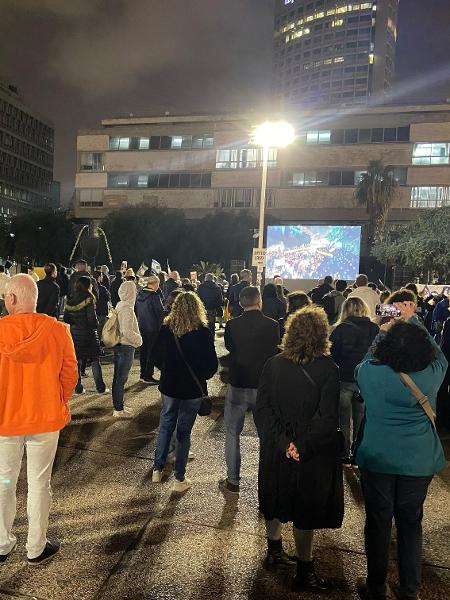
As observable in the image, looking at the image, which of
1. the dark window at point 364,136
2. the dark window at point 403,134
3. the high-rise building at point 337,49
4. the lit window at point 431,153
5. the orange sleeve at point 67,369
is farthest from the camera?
the high-rise building at point 337,49

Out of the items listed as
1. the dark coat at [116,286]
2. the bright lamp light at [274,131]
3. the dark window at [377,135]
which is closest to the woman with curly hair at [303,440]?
the dark coat at [116,286]

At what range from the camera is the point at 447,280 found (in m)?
32.1

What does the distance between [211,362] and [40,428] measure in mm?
1827

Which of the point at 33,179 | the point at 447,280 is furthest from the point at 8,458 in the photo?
the point at 33,179

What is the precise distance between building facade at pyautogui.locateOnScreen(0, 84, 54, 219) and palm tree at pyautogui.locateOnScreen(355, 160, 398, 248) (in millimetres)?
87236

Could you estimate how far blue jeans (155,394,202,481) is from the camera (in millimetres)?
4832

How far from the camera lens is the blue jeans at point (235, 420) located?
195 inches

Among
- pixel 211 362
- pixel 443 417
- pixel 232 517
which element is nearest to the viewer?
pixel 232 517

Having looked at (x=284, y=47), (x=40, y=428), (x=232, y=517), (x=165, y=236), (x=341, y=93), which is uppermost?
(x=284, y=47)

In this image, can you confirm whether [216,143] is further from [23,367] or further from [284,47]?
[284,47]

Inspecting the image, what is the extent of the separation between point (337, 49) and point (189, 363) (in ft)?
514

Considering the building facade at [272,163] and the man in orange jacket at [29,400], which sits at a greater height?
the building facade at [272,163]

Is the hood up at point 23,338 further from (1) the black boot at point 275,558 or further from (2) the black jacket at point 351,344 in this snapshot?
(2) the black jacket at point 351,344

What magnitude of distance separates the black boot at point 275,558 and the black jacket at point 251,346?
1506 millimetres
